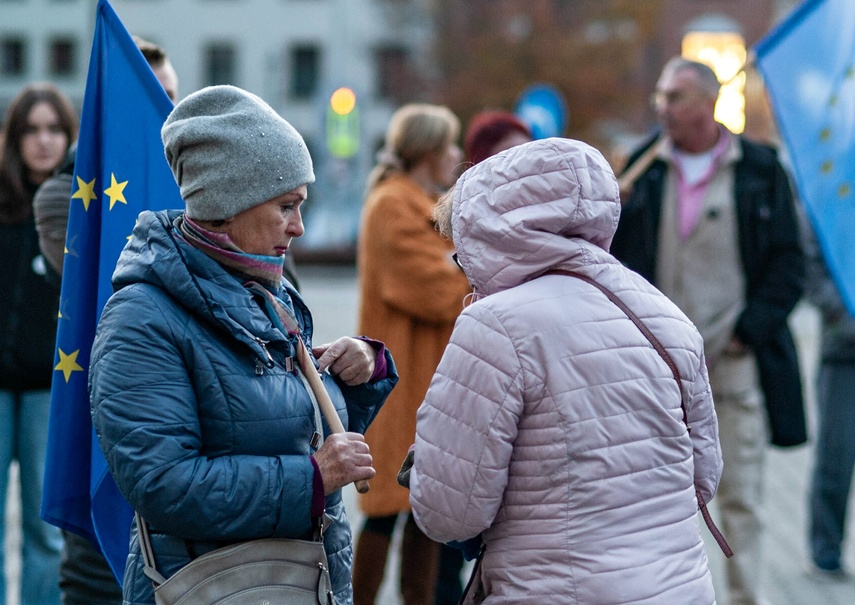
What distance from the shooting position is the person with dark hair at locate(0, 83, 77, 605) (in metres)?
4.85

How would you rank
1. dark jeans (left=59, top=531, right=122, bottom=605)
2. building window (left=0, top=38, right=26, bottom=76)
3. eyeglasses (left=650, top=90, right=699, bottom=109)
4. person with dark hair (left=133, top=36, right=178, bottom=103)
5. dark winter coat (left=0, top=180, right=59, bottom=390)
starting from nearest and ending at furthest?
dark jeans (left=59, top=531, right=122, bottom=605) < person with dark hair (left=133, top=36, right=178, bottom=103) < dark winter coat (left=0, top=180, right=59, bottom=390) < eyeglasses (left=650, top=90, right=699, bottom=109) < building window (left=0, top=38, right=26, bottom=76)

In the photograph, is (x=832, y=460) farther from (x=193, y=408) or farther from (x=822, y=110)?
(x=193, y=408)

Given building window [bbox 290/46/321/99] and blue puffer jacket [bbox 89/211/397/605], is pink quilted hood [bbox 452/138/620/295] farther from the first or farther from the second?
building window [bbox 290/46/321/99]

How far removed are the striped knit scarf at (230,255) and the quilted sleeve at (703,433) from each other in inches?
38.7

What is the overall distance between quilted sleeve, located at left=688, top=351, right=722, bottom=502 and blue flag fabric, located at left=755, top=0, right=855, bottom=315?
2.45 meters

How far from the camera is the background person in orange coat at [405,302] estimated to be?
5117 millimetres

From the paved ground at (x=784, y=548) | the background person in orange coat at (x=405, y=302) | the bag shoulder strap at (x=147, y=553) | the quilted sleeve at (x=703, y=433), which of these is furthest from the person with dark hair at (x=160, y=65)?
the paved ground at (x=784, y=548)

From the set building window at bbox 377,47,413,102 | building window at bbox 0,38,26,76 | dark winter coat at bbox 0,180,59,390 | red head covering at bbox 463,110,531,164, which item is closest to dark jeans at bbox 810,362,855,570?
red head covering at bbox 463,110,531,164

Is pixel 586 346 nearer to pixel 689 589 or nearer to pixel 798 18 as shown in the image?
pixel 689 589

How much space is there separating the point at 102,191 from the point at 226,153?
0.94m

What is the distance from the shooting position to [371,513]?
507 cm

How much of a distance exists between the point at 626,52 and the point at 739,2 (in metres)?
18.3

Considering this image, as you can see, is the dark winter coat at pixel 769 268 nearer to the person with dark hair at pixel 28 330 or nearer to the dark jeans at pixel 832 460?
the dark jeans at pixel 832 460

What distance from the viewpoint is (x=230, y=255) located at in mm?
2773
